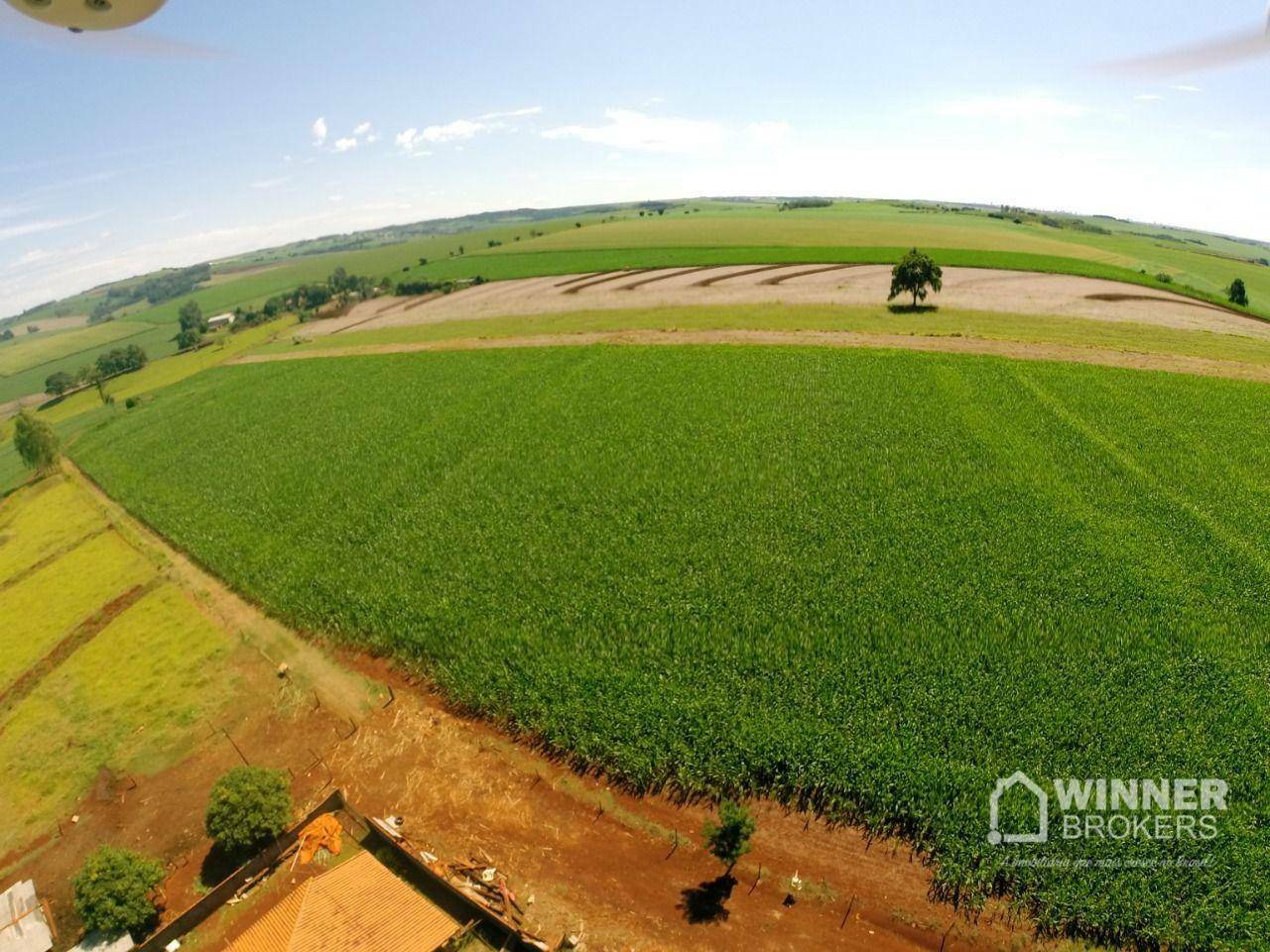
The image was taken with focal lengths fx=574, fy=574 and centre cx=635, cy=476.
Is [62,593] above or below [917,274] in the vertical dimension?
below

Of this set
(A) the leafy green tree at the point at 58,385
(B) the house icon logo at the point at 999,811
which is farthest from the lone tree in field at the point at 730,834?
(A) the leafy green tree at the point at 58,385

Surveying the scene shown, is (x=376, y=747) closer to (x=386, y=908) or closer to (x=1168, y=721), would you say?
(x=386, y=908)

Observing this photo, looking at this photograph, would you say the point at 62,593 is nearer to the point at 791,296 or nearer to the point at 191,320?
the point at 791,296

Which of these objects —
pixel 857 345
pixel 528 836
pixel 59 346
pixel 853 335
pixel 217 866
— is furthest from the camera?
pixel 59 346

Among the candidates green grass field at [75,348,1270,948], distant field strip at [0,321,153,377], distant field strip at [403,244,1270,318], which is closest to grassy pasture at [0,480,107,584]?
green grass field at [75,348,1270,948]

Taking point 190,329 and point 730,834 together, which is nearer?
point 730,834

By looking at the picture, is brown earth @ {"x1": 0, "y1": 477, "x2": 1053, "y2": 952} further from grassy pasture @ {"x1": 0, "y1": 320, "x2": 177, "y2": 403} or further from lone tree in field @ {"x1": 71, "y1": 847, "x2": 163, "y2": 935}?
grassy pasture @ {"x1": 0, "y1": 320, "x2": 177, "y2": 403}

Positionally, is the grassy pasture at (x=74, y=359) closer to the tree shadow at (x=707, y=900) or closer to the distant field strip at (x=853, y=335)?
the distant field strip at (x=853, y=335)

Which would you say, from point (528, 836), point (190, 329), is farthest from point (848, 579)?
point (190, 329)
